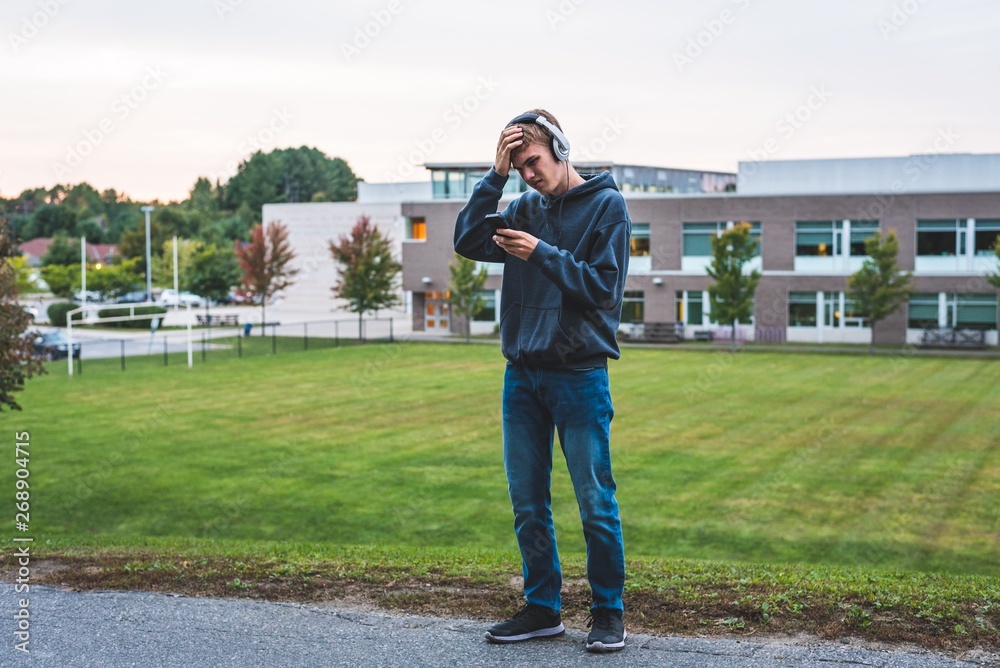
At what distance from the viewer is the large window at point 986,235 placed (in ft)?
146

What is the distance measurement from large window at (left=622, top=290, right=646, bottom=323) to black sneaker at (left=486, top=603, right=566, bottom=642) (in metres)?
46.6

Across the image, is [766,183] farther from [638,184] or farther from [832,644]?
[832,644]

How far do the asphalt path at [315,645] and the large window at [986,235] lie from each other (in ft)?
147

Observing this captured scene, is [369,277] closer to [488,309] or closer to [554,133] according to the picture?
[488,309]

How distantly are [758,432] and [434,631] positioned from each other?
17329 mm

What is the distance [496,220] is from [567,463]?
110 cm

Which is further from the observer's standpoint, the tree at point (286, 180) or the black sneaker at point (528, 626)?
the tree at point (286, 180)

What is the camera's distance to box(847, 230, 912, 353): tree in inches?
1631

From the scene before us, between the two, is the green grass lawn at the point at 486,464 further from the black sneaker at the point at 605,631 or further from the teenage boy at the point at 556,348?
the black sneaker at the point at 605,631

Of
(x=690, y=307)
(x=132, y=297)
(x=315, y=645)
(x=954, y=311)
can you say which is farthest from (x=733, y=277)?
(x=132, y=297)

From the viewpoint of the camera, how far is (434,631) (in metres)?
4.69

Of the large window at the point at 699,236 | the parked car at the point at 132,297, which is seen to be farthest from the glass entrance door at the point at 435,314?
the parked car at the point at 132,297

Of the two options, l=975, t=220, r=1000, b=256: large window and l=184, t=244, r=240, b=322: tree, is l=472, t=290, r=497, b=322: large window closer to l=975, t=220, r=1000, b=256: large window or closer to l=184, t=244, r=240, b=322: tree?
l=184, t=244, r=240, b=322: tree

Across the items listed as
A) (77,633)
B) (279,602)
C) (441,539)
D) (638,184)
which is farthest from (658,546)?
(638,184)
